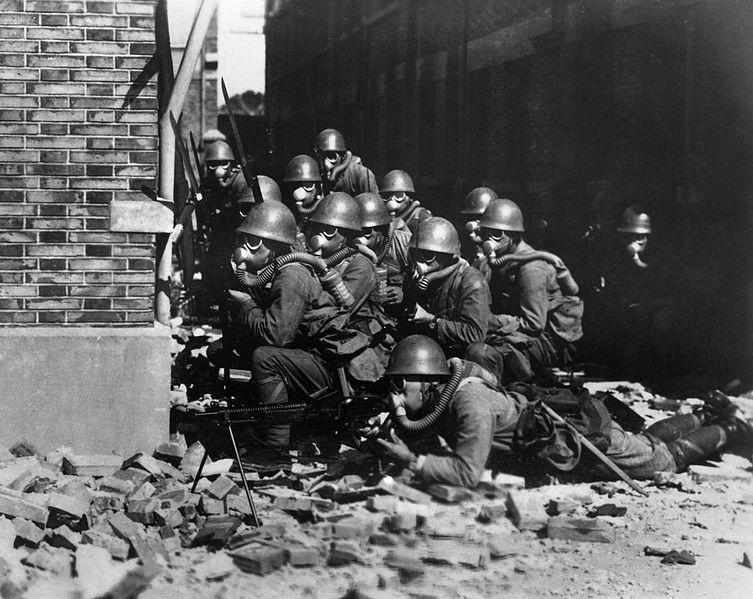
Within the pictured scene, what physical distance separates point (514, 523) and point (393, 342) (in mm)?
2648

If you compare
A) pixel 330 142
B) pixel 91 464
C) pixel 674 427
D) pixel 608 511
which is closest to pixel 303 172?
pixel 330 142

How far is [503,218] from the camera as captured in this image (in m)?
8.84

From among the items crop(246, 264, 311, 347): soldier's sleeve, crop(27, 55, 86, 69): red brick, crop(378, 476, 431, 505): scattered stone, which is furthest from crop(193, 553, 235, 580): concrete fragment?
crop(27, 55, 86, 69): red brick

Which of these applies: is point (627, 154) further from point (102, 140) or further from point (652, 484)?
point (102, 140)

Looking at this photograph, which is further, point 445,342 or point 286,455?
point 445,342

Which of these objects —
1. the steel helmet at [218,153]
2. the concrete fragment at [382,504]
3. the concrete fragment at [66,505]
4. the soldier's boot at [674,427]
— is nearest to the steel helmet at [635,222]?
the soldier's boot at [674,427]

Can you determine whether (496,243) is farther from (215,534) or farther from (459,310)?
(215,534)

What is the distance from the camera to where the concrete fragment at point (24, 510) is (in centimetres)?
511

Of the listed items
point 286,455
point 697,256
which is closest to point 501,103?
point 697,256

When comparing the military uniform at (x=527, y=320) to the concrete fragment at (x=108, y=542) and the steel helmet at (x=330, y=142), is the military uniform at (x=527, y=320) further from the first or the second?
the steel helmet at (x=330, y=142)

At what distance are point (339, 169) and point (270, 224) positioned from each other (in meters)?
4.18

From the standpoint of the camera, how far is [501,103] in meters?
14.9

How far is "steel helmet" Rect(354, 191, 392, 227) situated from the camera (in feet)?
30.2

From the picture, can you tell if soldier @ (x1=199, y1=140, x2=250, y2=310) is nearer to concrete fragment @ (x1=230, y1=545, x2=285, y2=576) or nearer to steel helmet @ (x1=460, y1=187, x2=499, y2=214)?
steel helmet @ (x1=460, y1=187, x2=499, y2=214)
